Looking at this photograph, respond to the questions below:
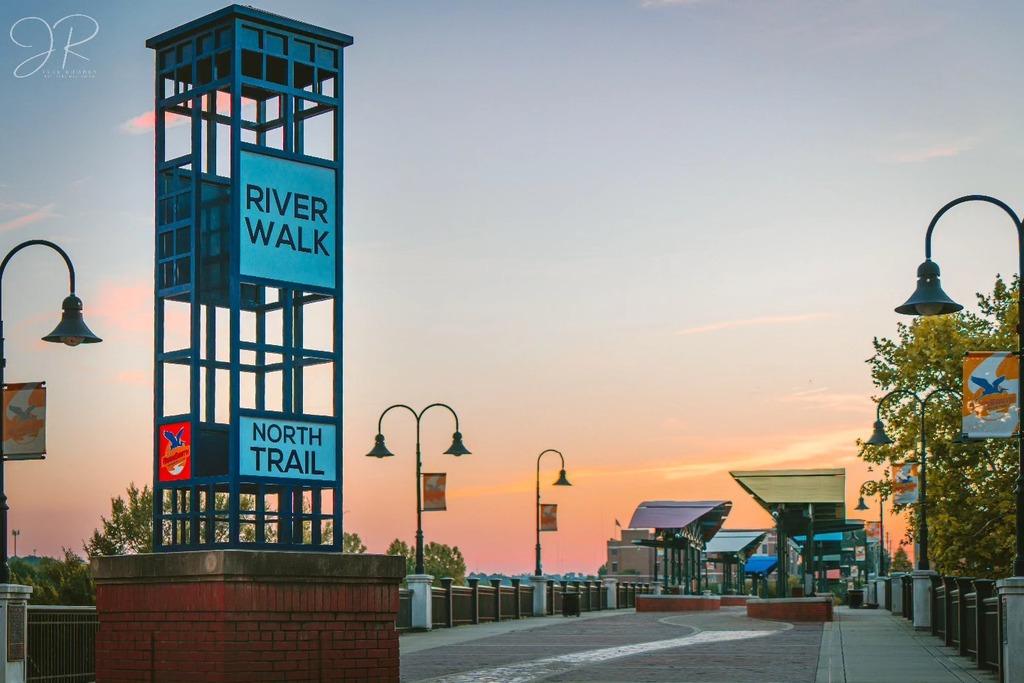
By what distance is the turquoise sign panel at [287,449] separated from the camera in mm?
12016

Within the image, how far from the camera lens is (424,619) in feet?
118

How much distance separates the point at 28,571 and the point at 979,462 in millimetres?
52604

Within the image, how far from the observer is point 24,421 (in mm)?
18266

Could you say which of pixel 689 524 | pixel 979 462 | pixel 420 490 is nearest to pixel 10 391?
pixel 420 490

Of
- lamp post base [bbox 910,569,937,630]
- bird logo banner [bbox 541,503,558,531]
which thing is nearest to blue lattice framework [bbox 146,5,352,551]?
lamp post base [bbox 910,569,937,630]

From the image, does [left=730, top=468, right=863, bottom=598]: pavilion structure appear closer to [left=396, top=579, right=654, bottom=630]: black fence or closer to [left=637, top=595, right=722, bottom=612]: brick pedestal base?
[left=396, top=579, right=654, bottom=630]: black fence

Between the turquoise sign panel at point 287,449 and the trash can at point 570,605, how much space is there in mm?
38350

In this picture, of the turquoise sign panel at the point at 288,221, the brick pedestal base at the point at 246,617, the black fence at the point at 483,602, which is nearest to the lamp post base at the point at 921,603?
the black fence at the point at 483,602

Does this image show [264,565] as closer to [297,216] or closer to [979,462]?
[297,216]

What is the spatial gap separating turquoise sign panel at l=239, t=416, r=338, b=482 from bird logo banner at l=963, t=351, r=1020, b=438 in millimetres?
9368

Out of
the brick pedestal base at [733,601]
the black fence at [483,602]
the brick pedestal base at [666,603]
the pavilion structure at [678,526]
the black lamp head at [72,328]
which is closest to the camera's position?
the black lamp head at [72,328]

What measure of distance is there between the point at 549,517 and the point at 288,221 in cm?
4251

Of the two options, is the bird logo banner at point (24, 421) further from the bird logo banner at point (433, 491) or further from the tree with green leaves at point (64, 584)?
the tree with green leaves at point (64, 584)

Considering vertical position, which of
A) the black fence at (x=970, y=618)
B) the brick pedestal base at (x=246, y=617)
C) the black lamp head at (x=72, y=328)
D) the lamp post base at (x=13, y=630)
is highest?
the black lamp head at (x=72, y=328)
